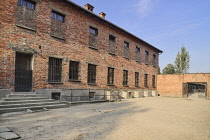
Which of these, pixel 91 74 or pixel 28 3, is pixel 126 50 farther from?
pixel 28 3

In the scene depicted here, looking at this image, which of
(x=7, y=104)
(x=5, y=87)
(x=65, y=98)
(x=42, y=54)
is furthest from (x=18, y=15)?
(x=65, y=98)

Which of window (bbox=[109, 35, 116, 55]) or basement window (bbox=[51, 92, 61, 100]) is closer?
basement window (bbox=[51, 92, 61, 100])

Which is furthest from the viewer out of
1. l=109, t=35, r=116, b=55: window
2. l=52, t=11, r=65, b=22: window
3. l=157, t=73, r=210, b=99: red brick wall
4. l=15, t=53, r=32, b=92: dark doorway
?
l=157, t=73, r=210, b=99: red brick wall

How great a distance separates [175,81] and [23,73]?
20132 mm

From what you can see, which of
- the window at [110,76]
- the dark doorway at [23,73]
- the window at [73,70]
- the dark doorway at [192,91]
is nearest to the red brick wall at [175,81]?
the dark doorway at [192,91]

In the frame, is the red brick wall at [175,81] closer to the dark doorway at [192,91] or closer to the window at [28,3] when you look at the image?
the dark doorway at [192,91]

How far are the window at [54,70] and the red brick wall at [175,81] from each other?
17.6m

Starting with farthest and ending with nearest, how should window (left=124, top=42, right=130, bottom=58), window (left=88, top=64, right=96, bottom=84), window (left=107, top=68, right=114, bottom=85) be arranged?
window (left=124, top=42, right=130, bottom=58) < window (left=107, top=68, right=114, bottom=85) < window (left=88, top=64, right=96, bottom=84)

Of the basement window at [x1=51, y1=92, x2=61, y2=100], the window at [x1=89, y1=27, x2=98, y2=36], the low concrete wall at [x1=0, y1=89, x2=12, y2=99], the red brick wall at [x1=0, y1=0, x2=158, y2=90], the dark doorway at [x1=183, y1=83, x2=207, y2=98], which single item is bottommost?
the dark doorway at [x1=183, y1=83, x2=207, y2=98]

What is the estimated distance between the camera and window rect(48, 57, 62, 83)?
436 inches

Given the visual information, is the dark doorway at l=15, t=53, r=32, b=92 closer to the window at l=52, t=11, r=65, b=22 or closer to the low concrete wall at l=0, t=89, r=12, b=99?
the low concrete wall at l=0, t=89, r=12, b=99

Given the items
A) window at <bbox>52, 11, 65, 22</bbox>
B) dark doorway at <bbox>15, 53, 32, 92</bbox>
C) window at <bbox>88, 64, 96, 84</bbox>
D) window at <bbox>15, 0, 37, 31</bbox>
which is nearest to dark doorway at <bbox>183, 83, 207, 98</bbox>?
window at <bbox>88, 64, 96, 84</bbox>

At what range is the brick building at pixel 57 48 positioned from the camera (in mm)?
9109

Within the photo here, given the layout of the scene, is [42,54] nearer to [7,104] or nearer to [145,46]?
[7,104]
